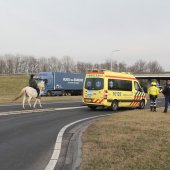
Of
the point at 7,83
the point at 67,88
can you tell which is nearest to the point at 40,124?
the point at 67,88

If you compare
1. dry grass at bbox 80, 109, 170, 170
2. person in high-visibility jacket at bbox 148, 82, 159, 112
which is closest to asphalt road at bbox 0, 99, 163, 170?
dry grass at bbox 80, 109, 170, 170

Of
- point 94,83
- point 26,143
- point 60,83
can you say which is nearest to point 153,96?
point 94,83

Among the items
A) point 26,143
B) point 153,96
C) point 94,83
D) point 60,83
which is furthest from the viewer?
point 60,83

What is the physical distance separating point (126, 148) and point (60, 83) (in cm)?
5415

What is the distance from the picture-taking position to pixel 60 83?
64562 millimetres

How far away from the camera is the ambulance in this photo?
27.0 metres

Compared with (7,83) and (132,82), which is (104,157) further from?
(7,83)

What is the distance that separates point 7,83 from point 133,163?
86441 mm

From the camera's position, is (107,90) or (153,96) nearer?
(153,96)

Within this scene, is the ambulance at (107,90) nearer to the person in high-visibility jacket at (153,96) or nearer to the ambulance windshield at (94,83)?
the ambulance windshield at (94,83)

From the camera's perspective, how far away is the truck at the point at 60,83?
62.7 meters

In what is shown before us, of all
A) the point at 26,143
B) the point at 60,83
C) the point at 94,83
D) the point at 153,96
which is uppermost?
the point at 60,83

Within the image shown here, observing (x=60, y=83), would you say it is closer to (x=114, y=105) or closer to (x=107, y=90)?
(x=114, y=105)

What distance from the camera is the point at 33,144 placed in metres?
12.0
